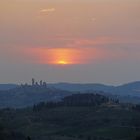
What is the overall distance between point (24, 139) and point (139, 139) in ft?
135

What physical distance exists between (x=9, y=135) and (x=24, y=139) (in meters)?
8.26

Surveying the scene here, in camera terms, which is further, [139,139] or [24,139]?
[24,139]

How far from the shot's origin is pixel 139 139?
517ft

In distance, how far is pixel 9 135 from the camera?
173625 millimetres

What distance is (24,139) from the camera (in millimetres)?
180500

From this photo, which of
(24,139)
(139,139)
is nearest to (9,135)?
(24,139)

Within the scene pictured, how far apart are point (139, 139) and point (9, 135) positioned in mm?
41392

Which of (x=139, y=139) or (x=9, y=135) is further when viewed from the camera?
(x=9, y=135)

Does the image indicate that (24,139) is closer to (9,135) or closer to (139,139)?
(9,135)
